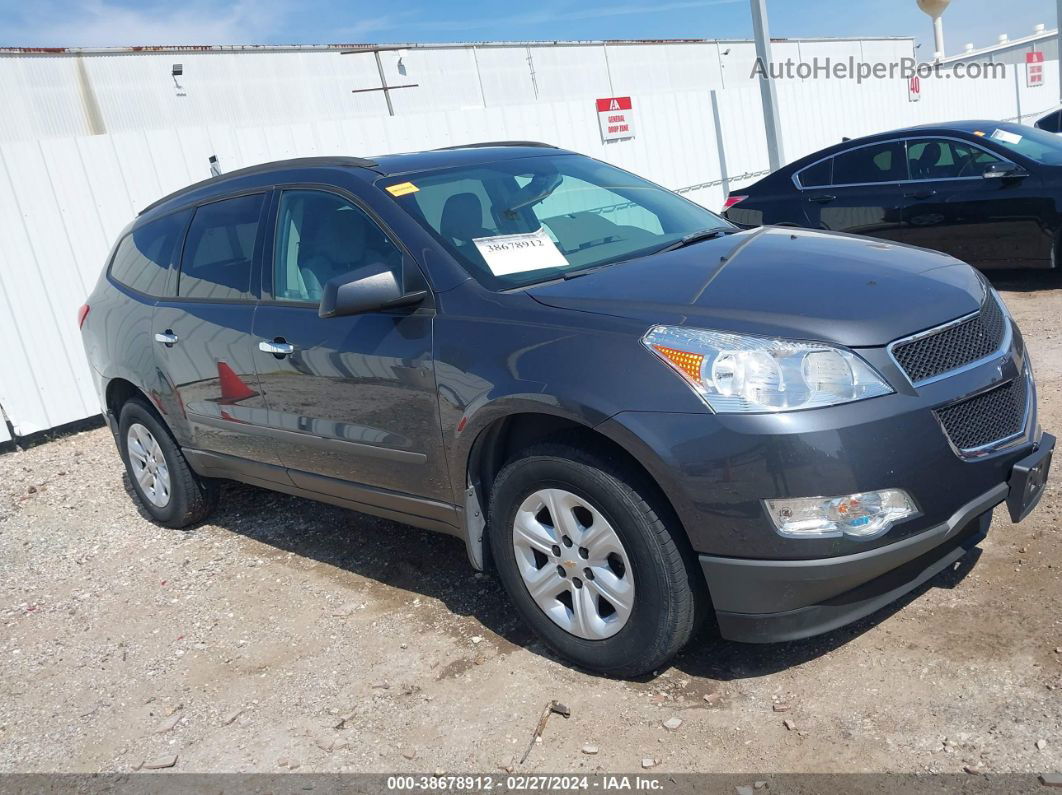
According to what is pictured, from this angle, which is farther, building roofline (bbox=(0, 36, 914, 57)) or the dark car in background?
building roofline (bbox=(0, 36, 914, 57))

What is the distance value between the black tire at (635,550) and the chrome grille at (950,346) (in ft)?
2.72

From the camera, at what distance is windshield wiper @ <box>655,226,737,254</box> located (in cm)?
377

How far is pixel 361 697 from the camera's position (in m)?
3.38

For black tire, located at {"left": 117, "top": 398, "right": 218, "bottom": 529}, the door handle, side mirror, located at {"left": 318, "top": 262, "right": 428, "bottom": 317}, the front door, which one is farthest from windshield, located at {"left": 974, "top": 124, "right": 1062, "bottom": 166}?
black tire, located at {"left": 117, "top": 398, "right": 218, "bottom": 529}

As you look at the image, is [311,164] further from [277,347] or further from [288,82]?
[288,82]

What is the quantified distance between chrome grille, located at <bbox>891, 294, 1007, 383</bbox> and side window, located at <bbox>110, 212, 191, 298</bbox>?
12.0 feet

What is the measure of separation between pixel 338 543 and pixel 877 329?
10.1 ft

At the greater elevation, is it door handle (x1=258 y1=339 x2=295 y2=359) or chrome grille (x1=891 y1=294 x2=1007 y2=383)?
door handle (x1=258 y1=339 x2=295 y2=359)

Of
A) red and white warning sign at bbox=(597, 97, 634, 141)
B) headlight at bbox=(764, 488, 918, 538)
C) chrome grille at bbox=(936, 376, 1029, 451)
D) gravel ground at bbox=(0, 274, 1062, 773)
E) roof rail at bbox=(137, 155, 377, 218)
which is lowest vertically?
gravel ground at bbox=(0, 274, 1062, 773)

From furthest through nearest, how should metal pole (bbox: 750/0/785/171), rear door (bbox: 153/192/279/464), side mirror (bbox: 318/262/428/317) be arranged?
metal pole (bbox: 750/0/785/171) < rear door (bbox: 153/192/279/464) < side mirror (bbox: 318/262/428/317)

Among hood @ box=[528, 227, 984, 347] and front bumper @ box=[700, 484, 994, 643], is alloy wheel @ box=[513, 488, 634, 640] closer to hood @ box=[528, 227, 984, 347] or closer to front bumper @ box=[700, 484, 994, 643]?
front bumper @ box=[700, 484, 994, 643]

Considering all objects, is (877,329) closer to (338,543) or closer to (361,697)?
(361,697)

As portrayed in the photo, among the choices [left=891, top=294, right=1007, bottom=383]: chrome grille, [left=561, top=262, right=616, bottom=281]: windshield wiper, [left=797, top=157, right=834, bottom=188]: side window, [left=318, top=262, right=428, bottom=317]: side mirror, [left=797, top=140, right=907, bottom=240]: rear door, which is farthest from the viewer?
[left=797, top=157, right=834, bottom=188]: side window

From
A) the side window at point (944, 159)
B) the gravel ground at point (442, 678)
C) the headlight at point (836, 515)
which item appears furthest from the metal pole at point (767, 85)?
the headlight at point (836, 515)
